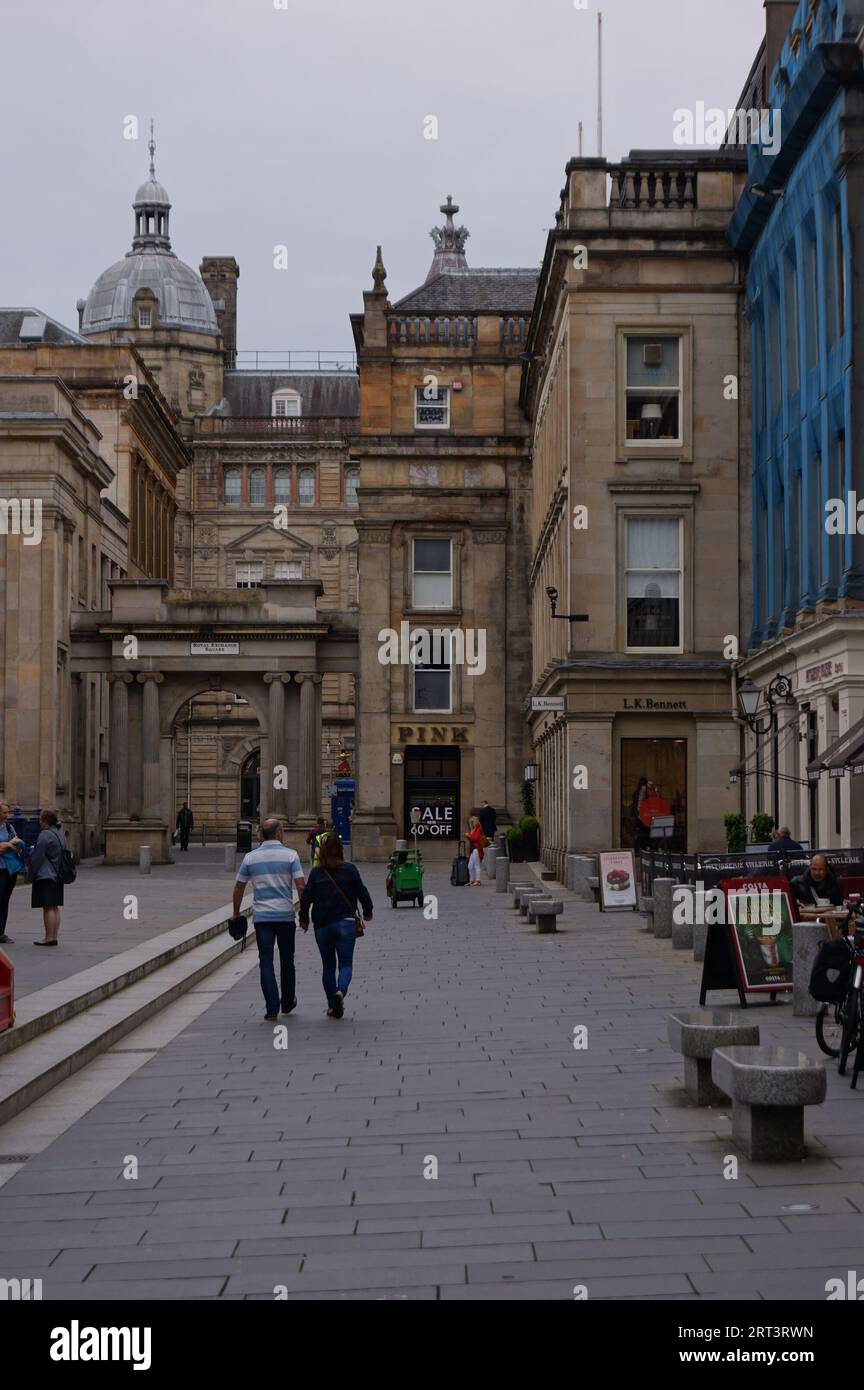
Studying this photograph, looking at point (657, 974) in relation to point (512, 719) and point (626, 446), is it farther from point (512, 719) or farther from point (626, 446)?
point (512, 719)

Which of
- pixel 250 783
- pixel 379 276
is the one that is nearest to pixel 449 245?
pixel 250 783

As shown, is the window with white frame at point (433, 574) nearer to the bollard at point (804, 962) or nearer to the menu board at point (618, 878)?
the menu board at point (618, 878)

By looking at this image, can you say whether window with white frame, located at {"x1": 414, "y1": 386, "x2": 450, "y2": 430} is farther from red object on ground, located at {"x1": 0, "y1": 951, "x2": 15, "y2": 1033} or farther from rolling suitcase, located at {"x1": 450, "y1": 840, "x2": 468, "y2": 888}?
red object on ground, located at {"x1": 0, "y1": 951, "x2": 15, "y2": 1033}

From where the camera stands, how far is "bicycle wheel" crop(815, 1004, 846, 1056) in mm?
12914

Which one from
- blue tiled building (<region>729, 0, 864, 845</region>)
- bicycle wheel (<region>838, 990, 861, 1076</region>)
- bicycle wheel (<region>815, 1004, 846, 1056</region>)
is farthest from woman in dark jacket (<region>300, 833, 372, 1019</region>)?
blue tiled building (<region>729, 0, 864, 845</region>)

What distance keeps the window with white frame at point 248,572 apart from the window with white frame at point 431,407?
128 ft

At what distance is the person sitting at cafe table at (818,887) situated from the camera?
60.4ft

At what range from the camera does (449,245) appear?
106188mm

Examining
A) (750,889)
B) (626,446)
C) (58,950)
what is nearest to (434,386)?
(626,446)

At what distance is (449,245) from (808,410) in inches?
3080

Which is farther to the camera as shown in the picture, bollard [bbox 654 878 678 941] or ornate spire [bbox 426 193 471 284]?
ornate spire [bbox 426 193 471 284]

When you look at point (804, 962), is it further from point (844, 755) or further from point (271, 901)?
point (844, 755)

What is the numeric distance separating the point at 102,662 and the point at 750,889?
4095 cm

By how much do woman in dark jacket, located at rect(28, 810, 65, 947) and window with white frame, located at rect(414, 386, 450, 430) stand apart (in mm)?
36957
